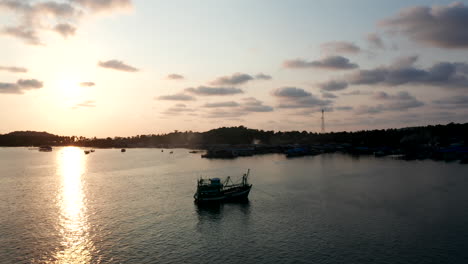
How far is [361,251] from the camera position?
54.7m

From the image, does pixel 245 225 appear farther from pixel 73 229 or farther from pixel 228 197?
pixel 73 229

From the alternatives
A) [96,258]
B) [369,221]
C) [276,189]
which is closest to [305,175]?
[276,189]

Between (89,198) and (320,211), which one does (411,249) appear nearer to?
(320,211)

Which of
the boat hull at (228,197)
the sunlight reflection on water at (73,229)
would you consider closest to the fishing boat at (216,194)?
the boat hull at (228,197)

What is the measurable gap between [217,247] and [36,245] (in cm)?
3213

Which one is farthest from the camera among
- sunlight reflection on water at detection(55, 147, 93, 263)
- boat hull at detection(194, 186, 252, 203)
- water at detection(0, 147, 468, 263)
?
boat hull at detection(194, 186, 252, 203)

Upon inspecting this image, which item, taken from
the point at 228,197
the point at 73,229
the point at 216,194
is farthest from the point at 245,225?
the point at 73,229

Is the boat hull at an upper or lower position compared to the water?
upper

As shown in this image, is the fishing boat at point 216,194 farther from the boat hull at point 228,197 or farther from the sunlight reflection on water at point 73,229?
the sunlight reflection on water at point 73,229

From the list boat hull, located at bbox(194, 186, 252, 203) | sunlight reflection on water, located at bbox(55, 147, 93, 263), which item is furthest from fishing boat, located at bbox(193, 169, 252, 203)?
sunlight reflection on water, located at bbox(55, 147, 93, 263)

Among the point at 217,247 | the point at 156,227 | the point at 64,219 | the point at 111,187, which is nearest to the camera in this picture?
the point at 217,247

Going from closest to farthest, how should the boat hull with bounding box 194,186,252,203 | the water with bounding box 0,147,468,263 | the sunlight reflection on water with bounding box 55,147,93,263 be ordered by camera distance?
the water with bounding box 0,147,468,263
the sunlight reflection on water with bounding box 55,147,93,263
the boat hull with bounding box 194,186,252,203

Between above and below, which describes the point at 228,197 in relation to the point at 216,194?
below

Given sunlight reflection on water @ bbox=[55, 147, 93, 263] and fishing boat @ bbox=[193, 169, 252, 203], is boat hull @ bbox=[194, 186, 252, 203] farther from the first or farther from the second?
sunlight reflection on water @ bbox=[55, 147, 93, 263]
